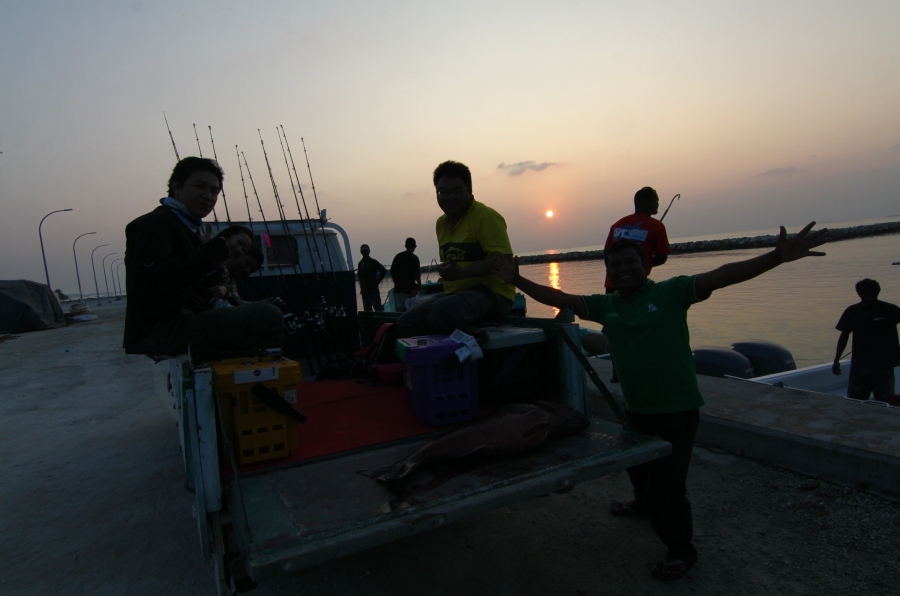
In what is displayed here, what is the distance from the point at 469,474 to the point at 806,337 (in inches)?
418

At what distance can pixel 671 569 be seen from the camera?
252cm

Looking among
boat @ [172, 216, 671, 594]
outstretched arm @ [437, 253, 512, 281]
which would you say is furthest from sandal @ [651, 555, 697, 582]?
outstretched arm @ [437, 253, 512, 281]

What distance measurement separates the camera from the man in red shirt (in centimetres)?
496

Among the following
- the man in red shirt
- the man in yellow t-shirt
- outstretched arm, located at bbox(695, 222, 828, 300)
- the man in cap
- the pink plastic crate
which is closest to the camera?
outstretched arm, located at bbox(695, 222, 828, 300)

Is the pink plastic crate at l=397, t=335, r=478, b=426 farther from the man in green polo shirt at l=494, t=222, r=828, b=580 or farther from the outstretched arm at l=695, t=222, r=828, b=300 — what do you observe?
the outstretched arm at l=695, t=222, r=828, b=300

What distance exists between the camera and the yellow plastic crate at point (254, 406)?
7.78 feet

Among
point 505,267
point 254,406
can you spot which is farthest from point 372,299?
point 254,406

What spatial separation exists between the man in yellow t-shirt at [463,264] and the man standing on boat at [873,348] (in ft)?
15.1

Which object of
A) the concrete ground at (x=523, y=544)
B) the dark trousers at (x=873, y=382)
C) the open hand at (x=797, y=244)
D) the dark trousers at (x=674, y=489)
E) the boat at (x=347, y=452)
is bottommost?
the dark trousers at (x=873, y=382)

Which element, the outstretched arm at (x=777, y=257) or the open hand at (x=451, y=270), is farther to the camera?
the open hand at (x=451, y=270)

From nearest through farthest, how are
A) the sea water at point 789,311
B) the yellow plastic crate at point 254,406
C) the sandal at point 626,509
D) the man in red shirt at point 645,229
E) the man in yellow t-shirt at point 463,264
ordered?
the yellow plastic crate at point 254,406 < the sandal at point 626,509 < the man in yellow t-shirt at point 463,264 < the man in red shirt at point 645,229 < the sea water at point 789,311

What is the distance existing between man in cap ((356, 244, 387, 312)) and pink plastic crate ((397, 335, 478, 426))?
7.66 m

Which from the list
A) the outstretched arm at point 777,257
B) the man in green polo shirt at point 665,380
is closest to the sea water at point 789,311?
the man in green polo shirt at point 665,380

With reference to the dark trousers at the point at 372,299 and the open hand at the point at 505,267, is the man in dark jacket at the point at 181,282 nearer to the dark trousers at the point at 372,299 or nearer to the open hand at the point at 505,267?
the open hand at the point at 505,267
